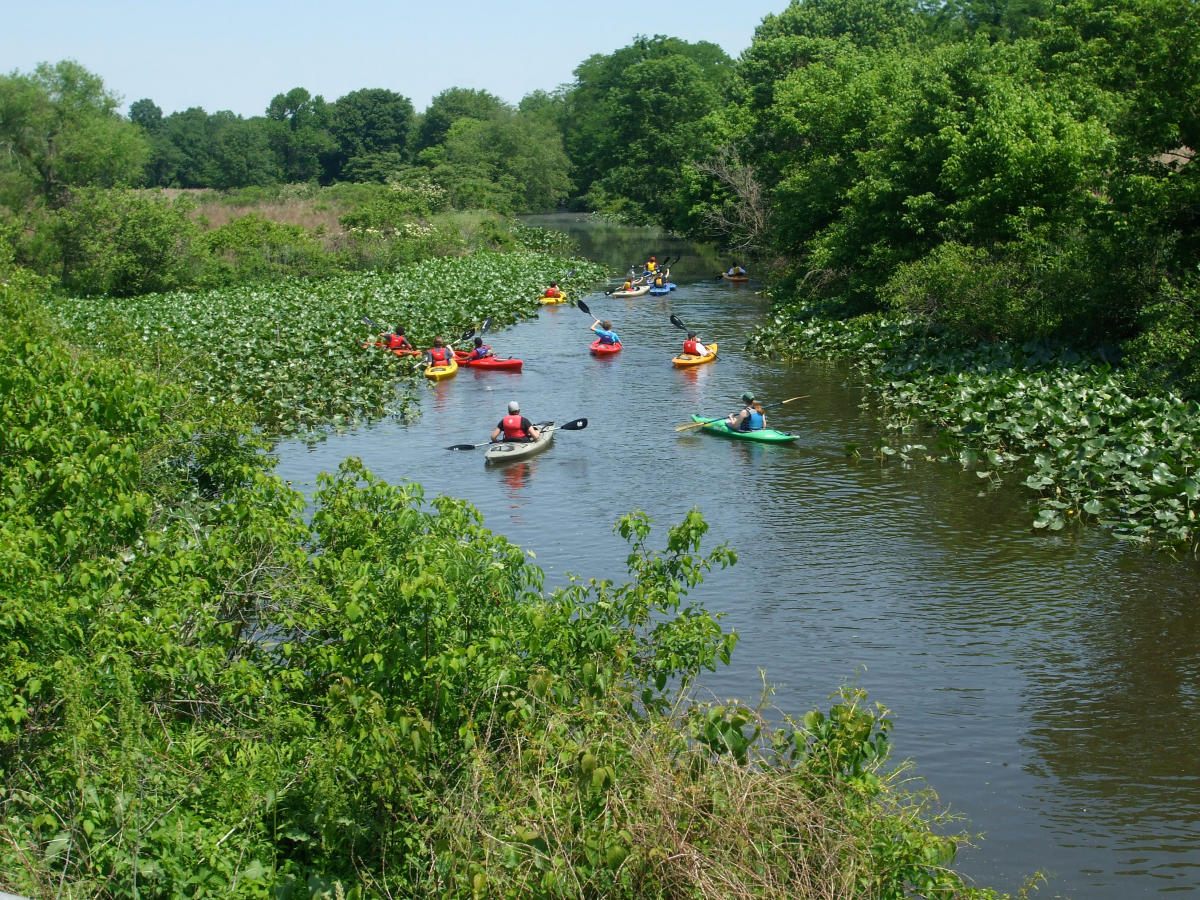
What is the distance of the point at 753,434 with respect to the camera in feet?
67.7

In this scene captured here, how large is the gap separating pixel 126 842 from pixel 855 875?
158 inches

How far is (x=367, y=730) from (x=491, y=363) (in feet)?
69.7

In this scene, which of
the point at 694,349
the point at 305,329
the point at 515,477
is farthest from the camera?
the point at 305,329

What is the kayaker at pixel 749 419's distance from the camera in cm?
2070

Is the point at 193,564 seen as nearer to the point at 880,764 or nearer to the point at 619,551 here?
the point at 880,764

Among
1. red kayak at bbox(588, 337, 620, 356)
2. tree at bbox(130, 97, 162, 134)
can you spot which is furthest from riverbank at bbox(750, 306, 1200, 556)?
tree at bbox(130, 97, 162, 134)

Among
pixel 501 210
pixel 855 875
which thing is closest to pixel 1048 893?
pixel 855 875

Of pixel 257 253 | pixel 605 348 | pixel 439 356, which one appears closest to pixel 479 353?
pixel 439 356

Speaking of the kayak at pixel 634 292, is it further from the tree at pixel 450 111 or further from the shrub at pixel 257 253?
the tree at pixel 450 111

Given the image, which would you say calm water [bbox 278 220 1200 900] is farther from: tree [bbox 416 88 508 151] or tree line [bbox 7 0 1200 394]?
tree [bbox 416 88 508 151]

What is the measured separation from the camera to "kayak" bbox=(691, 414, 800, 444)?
67.5ft

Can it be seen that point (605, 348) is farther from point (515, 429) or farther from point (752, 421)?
point (515, 429)

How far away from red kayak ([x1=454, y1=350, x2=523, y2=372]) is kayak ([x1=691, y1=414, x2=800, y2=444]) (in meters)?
7.63

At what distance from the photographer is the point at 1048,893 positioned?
8.30m
